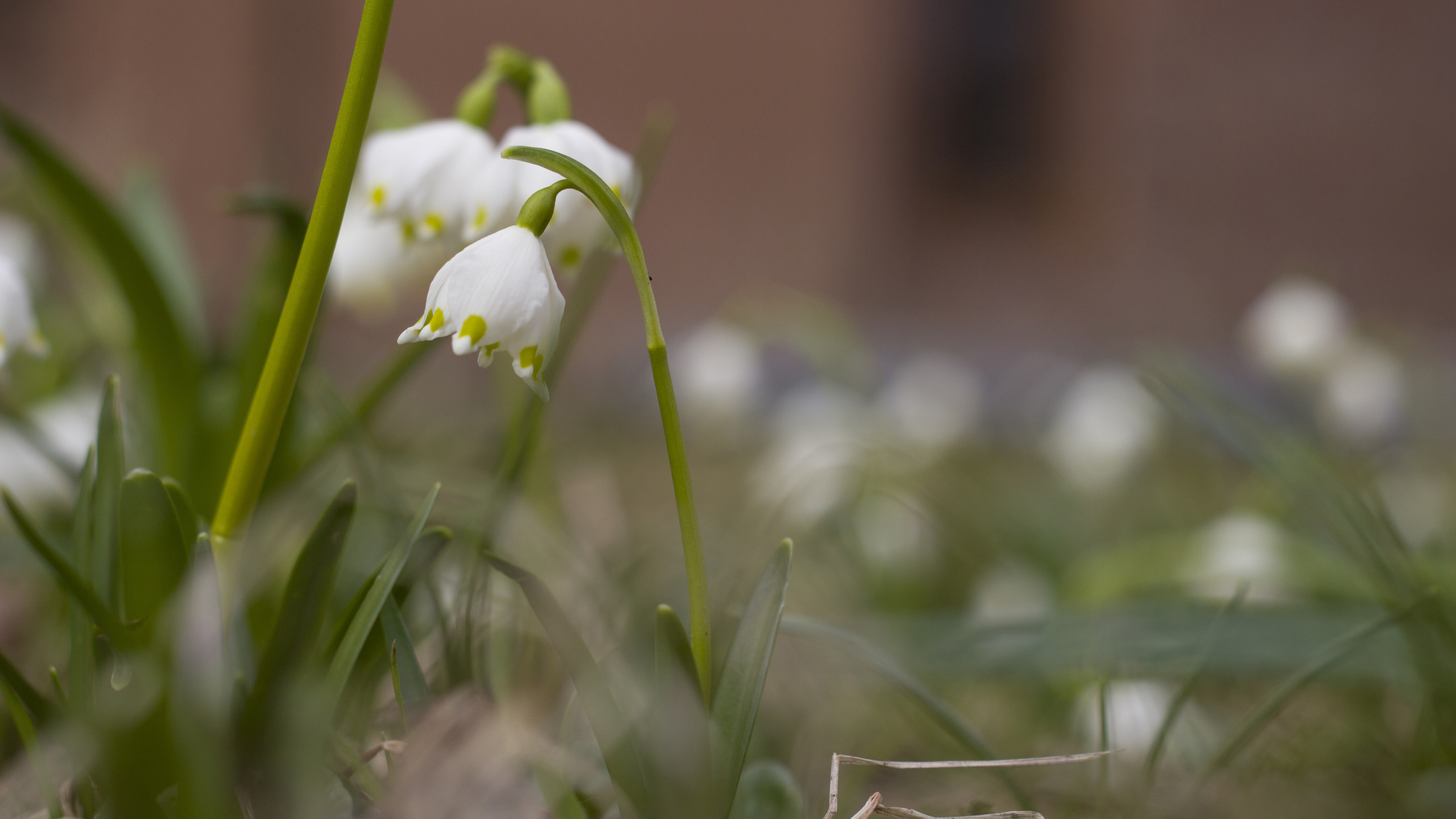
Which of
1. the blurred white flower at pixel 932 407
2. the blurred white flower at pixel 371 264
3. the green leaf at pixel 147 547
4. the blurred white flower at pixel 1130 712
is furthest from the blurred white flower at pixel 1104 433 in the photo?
the green leaf at pixel 147 547

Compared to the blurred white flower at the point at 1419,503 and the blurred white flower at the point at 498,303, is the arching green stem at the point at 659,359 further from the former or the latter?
the blurred white flower at the point at 1419,503

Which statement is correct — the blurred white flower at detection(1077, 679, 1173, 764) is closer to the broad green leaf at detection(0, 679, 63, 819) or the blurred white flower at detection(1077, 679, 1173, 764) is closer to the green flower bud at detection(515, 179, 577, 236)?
the green flower bud at detection(515, 179, 577, 236)

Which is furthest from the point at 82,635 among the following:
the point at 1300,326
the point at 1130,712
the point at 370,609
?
the point at 1300,326

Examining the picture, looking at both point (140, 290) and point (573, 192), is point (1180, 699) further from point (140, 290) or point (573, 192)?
point (140, 290)

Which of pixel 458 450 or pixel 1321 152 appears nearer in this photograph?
pixel 458 450

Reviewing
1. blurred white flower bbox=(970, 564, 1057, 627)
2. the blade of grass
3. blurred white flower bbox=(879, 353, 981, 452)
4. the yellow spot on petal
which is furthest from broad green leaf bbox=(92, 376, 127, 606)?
blurred white flower bbox=(879, 353, 981, 452)

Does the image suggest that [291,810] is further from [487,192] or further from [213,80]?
[213,80]

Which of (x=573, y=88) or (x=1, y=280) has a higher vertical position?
(x=573, y=88)

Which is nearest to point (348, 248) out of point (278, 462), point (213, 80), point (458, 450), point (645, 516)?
point (278, 462)
